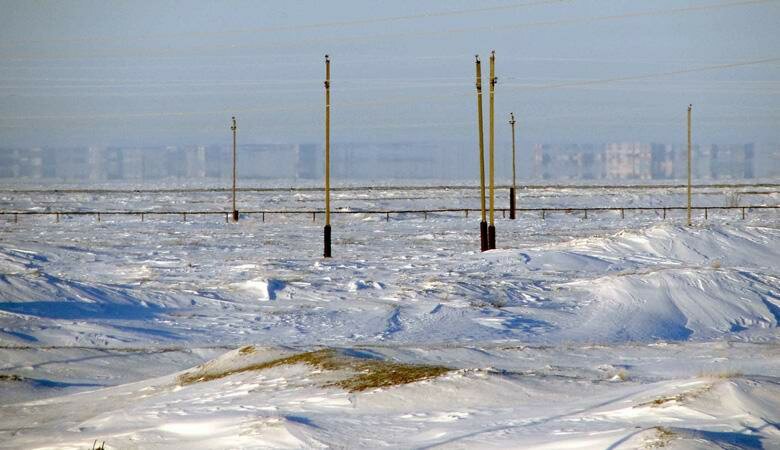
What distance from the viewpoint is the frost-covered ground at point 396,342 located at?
35.9ft

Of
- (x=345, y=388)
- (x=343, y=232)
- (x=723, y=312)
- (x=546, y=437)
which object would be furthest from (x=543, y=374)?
(x=343, y=232)

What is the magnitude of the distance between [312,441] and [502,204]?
88.0m

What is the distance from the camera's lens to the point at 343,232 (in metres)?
55.0

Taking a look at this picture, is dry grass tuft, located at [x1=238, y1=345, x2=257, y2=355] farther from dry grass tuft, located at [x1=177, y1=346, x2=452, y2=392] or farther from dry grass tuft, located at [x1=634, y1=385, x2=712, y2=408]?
dry grass tuft, located at [x1=634, y1=385, x2=712, y2=408]

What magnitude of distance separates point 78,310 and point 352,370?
10.8 m

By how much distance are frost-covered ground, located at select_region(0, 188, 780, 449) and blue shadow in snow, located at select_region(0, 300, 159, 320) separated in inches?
2.4

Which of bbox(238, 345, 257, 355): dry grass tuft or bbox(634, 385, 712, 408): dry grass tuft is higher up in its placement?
bbox(634, 385, 712, 408): dry grass tuft

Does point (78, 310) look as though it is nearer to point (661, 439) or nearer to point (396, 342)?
point (396, 342)

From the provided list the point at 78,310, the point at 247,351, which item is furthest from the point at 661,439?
the point at 78,310

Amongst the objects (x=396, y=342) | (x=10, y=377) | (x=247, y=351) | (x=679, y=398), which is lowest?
(x=396, y=342)

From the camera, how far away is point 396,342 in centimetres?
2000

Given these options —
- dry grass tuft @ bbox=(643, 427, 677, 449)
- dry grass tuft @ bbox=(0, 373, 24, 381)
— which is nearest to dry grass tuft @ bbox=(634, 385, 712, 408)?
dry grass tuft @ bbox=(643, 427, 677, 449)

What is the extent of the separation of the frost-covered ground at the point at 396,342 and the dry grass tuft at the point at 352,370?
0.06m

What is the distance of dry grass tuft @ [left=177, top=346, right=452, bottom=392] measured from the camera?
13.1m
